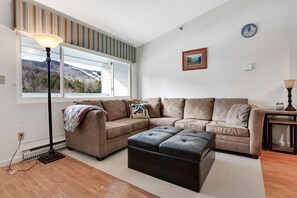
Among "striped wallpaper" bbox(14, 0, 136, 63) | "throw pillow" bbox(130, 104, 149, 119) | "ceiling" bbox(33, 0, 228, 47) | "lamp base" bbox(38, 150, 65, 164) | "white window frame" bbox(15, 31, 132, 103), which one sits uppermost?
"ceiling" bbox(33, 0, 228, 47)

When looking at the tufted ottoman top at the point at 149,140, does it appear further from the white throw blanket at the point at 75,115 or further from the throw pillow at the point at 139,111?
the throw pillow at the point at 139,111

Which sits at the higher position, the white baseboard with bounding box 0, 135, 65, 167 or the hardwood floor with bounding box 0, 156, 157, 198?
the white baseboard with bounding box 0, 135, 65, 167

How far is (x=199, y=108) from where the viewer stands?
3.22 meters

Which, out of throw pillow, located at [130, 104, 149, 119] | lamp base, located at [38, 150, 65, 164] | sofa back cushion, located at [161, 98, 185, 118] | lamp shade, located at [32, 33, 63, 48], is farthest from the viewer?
sofa back cushion, located at [161, 98, 185, 118]

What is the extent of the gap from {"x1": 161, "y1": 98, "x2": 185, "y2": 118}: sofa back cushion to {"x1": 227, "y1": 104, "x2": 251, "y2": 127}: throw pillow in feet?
3.33

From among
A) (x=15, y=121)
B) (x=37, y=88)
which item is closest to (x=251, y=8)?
(x=37, y=88)

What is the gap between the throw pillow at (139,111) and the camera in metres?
3.38

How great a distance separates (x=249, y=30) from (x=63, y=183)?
392cm

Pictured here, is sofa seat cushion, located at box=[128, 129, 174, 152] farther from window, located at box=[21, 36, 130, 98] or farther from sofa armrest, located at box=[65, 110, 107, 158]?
window, located at box=[21, 36, 130, 98]

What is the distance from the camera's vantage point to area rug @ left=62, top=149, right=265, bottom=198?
1513 mm

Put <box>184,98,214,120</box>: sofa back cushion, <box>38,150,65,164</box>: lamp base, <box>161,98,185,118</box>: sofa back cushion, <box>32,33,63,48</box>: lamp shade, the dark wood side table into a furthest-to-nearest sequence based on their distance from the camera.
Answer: <box>161,98,185,118</box>: sofa back cushion → <box>184,98,214,120</box>: sofa back cushion → the dark wood side table → <box>38,150,65,164</box>: lamp base → <box>32,33,63,48</box>: lamp shade

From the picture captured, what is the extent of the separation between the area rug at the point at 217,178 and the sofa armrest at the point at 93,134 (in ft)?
0.48

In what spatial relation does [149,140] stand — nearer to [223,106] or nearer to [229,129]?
[229,129]

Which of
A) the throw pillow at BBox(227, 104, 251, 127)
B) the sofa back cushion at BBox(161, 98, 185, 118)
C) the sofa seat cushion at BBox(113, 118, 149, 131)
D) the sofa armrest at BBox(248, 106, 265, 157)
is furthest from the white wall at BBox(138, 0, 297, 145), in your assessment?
the sofa seat cushion at BBox(113, 118, 149, 131)
